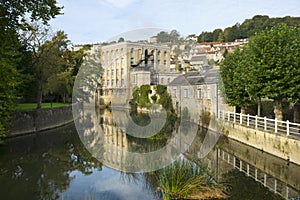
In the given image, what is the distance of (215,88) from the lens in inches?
Answer: 811

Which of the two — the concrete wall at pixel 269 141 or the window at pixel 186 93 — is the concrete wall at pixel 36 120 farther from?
the concrete wall at pixel 269 141

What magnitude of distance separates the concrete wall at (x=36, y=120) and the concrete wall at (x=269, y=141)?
13.1m

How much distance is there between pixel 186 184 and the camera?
23.9ft

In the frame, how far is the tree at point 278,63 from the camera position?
41.3 feet

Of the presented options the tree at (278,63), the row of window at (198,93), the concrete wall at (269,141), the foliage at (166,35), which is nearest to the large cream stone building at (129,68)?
the foliage at (166,35)

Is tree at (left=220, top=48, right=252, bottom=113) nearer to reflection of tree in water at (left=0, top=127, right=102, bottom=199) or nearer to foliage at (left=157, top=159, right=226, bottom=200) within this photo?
foliage at (left=157, top=159, right=226, bottom=200)

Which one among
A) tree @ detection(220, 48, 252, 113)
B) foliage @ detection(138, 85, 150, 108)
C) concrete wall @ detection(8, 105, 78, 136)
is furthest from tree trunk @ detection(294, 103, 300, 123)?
foliage @ detection(138, 85, 150, 108)

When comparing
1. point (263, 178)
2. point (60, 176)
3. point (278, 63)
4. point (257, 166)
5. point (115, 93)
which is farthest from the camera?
point (115, 93)

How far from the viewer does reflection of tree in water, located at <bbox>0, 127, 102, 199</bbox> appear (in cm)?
883

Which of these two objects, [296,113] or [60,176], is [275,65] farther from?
[60,176]

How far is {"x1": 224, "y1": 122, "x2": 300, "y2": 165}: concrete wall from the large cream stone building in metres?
5.85

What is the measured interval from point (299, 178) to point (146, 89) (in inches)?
948

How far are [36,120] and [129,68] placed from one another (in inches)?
317

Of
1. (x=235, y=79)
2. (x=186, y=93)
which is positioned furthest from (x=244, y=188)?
(x=186, y=93)
